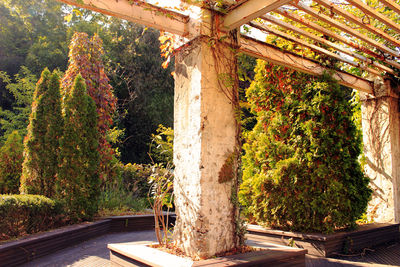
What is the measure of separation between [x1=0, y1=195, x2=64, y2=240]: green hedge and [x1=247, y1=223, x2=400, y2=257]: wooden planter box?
3224 millimetres

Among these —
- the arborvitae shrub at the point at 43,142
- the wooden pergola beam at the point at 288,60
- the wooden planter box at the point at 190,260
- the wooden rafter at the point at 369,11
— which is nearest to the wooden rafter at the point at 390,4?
the wooden rafter at the point at 369,11

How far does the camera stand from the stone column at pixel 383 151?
560 centimetres

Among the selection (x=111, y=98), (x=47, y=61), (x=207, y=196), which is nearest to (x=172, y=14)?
(x=207, y=196)

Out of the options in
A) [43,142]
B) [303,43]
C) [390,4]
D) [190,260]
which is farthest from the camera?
[43,142]

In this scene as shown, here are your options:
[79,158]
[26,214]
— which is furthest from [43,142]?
[26,214]

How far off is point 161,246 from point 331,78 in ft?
11.6

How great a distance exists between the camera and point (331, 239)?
4.24 meters

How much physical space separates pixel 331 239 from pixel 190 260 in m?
2.54

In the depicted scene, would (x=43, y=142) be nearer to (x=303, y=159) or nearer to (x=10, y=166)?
(x=10, y=166)

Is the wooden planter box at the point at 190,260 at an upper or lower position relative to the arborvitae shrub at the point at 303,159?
lower

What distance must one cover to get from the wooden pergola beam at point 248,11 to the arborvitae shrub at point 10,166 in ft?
19.2

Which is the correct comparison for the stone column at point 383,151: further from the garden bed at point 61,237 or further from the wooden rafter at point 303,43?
the garden bed at point 61,237

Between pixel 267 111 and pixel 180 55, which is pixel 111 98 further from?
pixel 180 55

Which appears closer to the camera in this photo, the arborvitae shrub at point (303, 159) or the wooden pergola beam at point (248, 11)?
the wooden pergola beam at point (248, 11)
